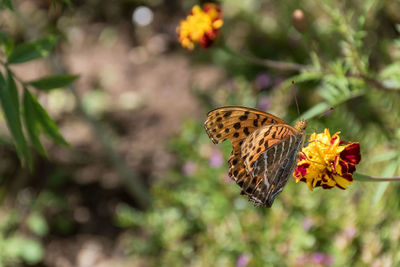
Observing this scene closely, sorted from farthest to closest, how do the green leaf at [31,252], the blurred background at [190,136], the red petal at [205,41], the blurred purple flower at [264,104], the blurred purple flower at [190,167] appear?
1. the green leaf at [31,252]
2. the blurred purple flower at [264,104]
3. the blurred purple flower at [190,167]
4. the blurred background at [190,136]
5. the red petal at [205,41]

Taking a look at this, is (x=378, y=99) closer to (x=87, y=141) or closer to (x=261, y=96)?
(x=261, y=96)

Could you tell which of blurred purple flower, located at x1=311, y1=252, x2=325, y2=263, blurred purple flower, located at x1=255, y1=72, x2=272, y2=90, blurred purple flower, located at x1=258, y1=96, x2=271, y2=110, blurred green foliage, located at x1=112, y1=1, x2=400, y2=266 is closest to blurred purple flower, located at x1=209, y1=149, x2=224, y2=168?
blurred green foliage, located at x1=112, y1=1, x2=400, y2=266

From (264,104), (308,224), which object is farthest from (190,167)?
(308,224)

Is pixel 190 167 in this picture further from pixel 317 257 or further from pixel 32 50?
pixel 32 50

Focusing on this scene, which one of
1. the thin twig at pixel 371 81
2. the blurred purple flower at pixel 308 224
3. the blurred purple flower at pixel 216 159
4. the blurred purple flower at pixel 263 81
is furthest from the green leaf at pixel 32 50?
the blurred purple flower at pixel 263 81

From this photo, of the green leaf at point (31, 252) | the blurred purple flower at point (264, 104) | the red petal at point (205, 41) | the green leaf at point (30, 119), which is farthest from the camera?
the green leaf at point (31, 252)

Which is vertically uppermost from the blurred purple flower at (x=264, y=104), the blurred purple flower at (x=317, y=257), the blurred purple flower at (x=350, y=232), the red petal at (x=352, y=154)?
the red petal at (x=352, y=154)

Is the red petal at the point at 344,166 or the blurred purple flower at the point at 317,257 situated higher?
the red petal at the point at 344,166

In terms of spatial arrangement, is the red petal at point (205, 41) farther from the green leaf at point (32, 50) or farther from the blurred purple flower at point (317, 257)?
the blurred purple flower at point (317, 257)

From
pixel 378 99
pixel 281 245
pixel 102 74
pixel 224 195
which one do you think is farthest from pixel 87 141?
pixel 378 99
